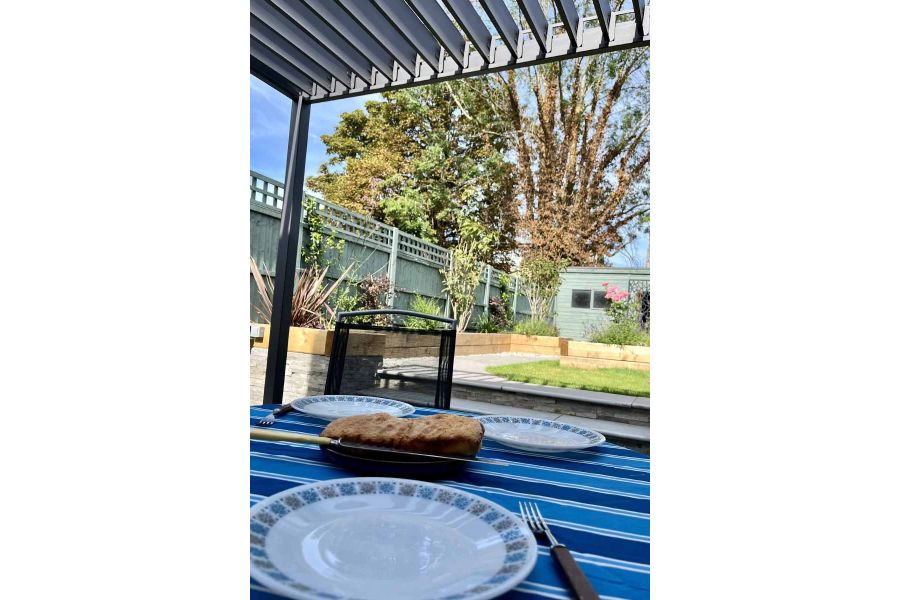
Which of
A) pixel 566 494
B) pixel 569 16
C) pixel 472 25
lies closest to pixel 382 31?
pixel 472 25

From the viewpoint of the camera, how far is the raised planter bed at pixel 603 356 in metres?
3.69

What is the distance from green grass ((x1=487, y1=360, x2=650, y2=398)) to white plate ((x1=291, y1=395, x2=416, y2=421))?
239 cm

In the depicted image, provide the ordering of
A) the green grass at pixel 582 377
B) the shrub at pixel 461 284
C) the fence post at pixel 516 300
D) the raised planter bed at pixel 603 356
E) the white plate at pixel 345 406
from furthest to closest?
the fence post at pixel 516 300, the shrub at pixel 461 284, the raised planter bed at pixel 603 356, the green grass at pixel 582 377, the white plate at pixel 345 406

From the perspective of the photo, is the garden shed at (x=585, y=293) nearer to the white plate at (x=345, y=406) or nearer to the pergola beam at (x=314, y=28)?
the pergola beam at (x=314, y=28)

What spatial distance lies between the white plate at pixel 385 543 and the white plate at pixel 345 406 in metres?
0.33

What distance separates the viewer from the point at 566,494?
1.24 ft

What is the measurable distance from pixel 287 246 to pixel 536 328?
3413mm

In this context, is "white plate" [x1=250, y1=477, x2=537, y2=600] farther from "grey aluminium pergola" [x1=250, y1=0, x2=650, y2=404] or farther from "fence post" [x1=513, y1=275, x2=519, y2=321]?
"fence post" [x1=513, y1=275, x2=519, y2=321]

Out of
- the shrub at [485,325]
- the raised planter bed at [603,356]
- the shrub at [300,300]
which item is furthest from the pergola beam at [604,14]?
the shrub at [485,325]

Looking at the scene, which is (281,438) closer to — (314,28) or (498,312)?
(314,28)

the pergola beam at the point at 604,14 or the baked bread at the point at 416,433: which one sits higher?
the pergola beam at the point at 604,14
